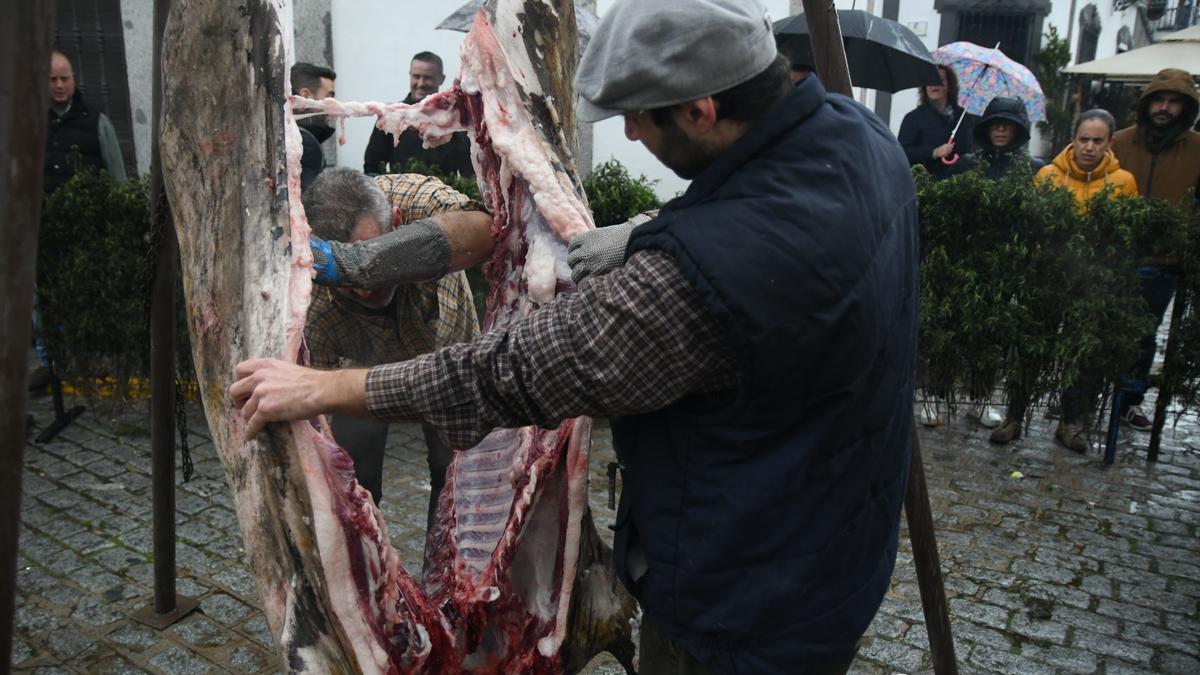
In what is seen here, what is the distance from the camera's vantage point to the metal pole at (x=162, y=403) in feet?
9.98

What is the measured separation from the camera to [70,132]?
20.3 feet

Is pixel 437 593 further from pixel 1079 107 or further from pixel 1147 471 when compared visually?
pixel 1079 107

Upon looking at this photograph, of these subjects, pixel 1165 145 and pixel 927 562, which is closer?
pixel 927 562

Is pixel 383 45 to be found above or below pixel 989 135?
above

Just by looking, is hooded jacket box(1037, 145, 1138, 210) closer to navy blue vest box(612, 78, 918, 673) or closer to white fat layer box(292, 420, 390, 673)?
navy blue vest box(612, 78, 918, 673)

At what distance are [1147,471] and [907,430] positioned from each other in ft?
14.4

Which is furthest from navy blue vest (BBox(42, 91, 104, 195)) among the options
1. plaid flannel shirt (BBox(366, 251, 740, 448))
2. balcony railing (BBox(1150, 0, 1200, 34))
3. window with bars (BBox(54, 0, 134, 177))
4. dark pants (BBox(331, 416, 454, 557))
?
balcony railing (BBox(1150, 0, 1200, 34))

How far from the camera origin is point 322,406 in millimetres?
1855

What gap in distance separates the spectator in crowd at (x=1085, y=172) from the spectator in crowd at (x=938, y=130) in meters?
0.92

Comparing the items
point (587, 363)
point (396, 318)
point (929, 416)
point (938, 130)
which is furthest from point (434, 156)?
point (587, 363)

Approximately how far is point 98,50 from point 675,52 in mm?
8679

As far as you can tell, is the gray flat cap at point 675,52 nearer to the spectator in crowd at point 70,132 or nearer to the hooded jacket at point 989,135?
the spectator in crowd at point 70,132

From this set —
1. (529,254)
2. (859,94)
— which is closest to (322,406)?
(529,254)

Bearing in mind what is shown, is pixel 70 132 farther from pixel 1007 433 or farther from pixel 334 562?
pixel 1007 433
